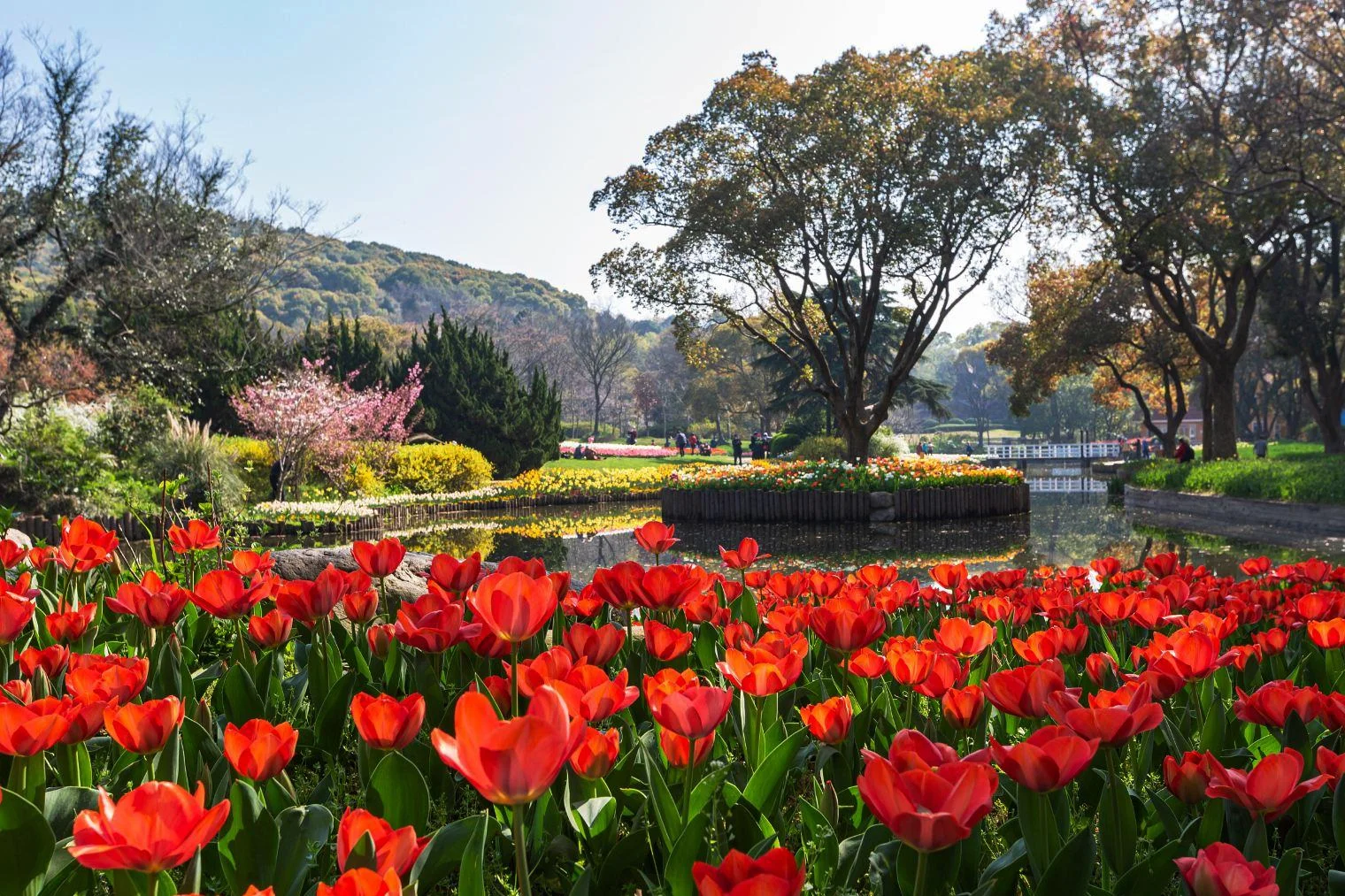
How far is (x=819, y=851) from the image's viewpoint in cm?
132

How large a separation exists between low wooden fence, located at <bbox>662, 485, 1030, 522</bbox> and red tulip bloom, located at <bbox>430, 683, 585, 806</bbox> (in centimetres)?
1589

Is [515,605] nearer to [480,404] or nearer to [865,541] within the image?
[865,541]

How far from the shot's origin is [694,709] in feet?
4.06

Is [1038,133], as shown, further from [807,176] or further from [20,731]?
[20,731]

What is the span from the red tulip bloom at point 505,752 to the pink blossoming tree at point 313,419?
63.1 ft

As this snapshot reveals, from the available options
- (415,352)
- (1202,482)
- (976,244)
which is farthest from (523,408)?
(1202,482)

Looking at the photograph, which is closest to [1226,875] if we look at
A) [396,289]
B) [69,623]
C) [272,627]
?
[272,627]

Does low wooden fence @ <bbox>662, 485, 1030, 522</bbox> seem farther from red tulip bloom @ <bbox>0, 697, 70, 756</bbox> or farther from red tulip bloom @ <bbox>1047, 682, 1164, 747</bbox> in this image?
red tulip bloom @ <bbox>0, 697, 70, 756</bbox>

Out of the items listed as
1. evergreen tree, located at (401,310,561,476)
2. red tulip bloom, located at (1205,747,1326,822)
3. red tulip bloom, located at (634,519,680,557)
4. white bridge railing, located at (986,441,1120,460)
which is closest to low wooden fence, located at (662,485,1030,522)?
evergreen tree, located at (401,310,561,476)

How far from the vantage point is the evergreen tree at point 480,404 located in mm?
27641

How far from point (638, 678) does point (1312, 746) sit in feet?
4.07

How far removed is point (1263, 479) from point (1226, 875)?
17.2m

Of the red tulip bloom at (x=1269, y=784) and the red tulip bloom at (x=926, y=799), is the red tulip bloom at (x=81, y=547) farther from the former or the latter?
the red tulip bloom at (x=1269, y=784)

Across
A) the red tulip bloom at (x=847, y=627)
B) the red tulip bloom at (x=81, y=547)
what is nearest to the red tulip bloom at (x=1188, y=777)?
the red tulip bloom at (x=847, y=627)
